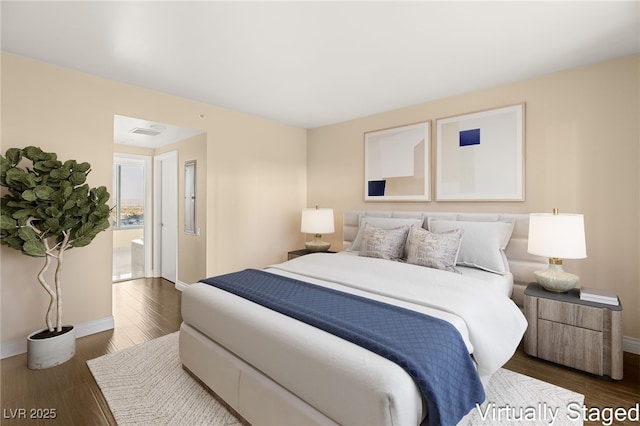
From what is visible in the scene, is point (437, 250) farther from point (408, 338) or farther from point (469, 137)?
point (408, 338)

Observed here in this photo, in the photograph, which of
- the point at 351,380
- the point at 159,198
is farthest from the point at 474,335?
the point at 159,198

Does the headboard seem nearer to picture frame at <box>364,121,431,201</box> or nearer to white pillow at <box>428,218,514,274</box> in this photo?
white pillow at <box>428,218,514,274</box>

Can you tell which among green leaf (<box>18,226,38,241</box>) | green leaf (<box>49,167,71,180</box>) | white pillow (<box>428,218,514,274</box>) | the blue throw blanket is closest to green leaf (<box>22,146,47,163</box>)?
green leaf (<box>49,167,71,180</box>)

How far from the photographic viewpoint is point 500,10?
75.5 inches

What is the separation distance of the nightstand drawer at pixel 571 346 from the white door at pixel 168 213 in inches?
180

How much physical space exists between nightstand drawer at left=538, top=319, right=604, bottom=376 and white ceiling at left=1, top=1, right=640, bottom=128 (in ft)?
7.33

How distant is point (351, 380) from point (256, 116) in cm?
387

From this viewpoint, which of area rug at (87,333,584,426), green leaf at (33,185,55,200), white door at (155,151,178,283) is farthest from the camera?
white door at (155,151,178,283)

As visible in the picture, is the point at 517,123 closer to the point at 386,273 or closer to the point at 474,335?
the point at 386,273

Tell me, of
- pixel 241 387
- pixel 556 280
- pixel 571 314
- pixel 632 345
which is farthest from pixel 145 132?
pixel 632 345

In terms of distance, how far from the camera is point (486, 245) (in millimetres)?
2797

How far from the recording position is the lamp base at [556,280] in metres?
2.39

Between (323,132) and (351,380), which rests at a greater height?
(323,132)

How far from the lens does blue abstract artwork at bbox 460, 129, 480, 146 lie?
10.6 ft
